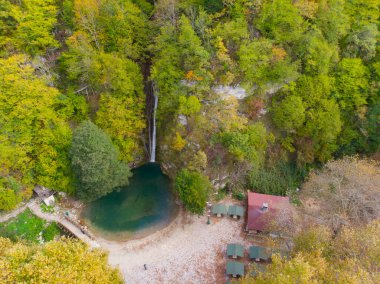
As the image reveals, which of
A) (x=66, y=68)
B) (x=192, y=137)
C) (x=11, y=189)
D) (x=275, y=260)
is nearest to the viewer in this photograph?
(x=275, y=260)

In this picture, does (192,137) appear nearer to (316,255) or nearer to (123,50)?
(123,50)

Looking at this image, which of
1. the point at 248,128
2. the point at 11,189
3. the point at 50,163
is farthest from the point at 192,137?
the point at 11,189

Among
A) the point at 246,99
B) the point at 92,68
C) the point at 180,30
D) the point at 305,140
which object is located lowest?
the point at 305,140

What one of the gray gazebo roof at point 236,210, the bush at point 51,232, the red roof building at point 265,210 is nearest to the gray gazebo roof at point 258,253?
the red roof building at point 265,210

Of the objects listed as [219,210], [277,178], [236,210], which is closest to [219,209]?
[219,210]

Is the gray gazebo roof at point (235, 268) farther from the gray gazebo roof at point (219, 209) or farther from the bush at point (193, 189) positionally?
the bush at point (193, 189)

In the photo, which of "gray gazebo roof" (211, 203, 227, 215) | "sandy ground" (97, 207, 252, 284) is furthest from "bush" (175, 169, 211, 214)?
"sandy ground" (97, 207, 252, 284)
